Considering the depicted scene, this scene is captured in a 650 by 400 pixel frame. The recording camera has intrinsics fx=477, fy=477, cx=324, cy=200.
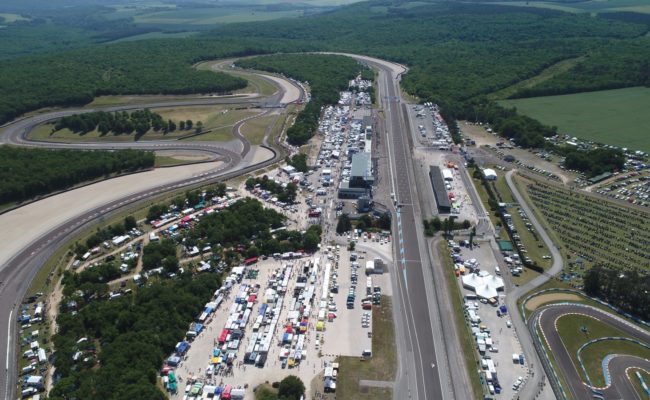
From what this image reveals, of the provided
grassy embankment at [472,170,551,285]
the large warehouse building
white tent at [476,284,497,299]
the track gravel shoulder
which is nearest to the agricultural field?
grassy embankment at [472,170,551,285]

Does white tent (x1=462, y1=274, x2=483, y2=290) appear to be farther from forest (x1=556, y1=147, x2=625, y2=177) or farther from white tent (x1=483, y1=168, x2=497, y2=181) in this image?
forest (x1=556, y1=147, x2=625, y2=177)

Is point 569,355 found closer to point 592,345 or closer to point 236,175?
point 592,345

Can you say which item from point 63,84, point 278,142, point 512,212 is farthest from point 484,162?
point 63,84

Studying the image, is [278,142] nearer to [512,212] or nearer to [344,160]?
[344,160]

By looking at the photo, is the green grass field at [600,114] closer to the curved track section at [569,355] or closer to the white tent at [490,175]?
the white tent at [490,175]

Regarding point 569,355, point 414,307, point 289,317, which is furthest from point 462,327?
point 289,317
